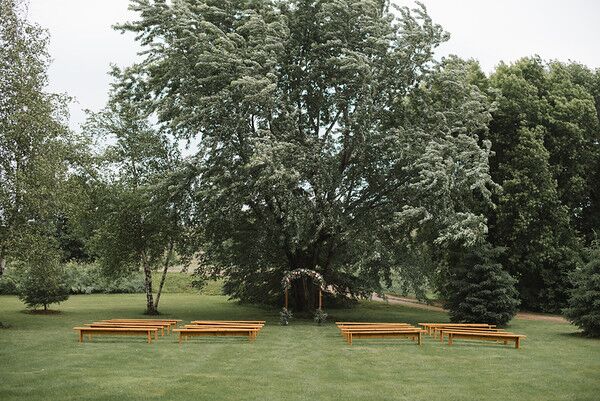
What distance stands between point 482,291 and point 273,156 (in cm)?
1005

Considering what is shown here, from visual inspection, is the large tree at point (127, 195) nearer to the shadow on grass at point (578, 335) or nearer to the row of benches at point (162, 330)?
the row of benches at point (162, 330)

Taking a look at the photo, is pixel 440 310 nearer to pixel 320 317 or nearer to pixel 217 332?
pixel 320 317

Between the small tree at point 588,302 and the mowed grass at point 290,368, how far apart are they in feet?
2.96

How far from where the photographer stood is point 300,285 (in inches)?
1113

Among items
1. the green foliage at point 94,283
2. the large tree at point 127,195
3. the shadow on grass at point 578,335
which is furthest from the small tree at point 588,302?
the green foliage at point 94,283

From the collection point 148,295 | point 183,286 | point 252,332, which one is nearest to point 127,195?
point 148,295

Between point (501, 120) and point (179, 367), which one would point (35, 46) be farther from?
point (501, 120)

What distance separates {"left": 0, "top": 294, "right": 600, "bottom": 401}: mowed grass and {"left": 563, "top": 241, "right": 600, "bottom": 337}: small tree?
0.90 meters

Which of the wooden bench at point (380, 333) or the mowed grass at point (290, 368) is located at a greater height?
the wooden bench at point (380, 333)

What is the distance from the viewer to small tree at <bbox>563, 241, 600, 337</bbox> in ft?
66.3

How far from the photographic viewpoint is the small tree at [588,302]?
2020cm

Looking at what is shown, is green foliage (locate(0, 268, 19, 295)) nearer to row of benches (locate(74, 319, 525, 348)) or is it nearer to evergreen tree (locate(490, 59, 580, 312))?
row of benches (locate(74, 319, 525, 348))

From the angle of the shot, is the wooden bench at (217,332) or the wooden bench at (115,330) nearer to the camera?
the wooden bench at (115,330)

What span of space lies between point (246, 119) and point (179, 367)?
39.8 ft
